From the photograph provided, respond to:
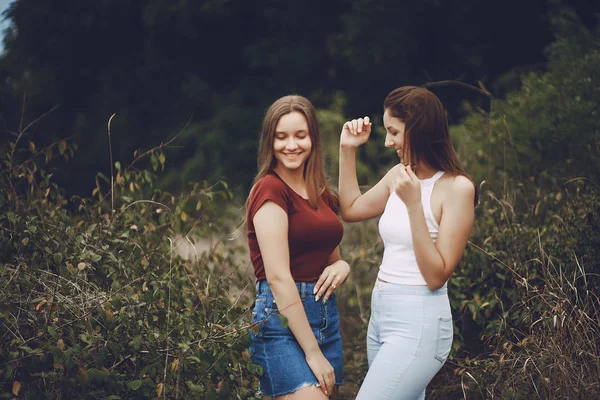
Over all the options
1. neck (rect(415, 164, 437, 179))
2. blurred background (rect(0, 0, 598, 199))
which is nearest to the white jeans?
neck (rect(415, 164, 437, 179))

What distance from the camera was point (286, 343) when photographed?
8.95 feet

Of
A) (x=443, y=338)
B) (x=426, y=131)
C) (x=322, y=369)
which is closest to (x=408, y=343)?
(x=443, y=338)

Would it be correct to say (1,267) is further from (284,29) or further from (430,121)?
(284,29)

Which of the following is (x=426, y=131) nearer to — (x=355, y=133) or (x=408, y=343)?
(x=355, y=133)

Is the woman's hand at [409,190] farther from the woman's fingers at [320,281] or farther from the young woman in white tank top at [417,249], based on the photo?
the woman's fingers at [320,281]

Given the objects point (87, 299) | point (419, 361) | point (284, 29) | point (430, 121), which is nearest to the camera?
point (419, 361)

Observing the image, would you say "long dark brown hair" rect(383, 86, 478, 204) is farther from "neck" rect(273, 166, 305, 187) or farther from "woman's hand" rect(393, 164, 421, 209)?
"neck" rect(273, 166, 305, 187)

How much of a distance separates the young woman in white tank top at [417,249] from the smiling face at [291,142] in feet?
1.16

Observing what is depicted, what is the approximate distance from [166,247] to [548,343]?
2.23 meters

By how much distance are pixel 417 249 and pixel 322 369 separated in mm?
598

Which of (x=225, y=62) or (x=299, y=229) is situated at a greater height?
(x=299, y=229)

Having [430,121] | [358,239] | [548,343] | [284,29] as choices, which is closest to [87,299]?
[430,121]

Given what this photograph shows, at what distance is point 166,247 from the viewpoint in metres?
4.22

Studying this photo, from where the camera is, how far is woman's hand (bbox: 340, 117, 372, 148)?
3.15 meters
